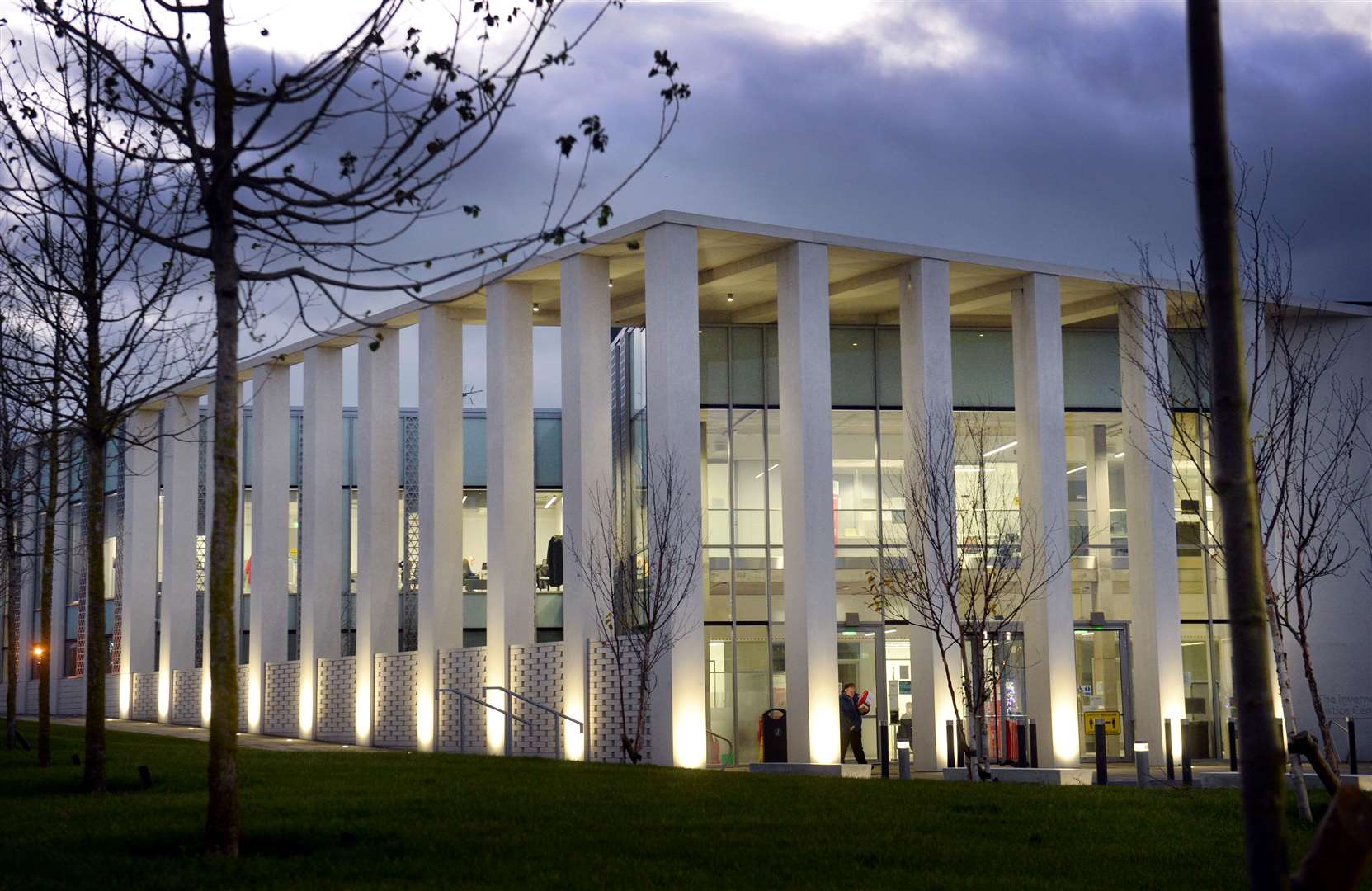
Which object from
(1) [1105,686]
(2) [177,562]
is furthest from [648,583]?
(2) [177,562]

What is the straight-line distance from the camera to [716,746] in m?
28.6

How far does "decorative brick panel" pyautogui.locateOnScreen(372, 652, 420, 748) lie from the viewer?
29.5m

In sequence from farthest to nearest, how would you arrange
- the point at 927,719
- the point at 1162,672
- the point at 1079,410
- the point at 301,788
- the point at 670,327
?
the point at 1079,410 → the point at 1162,672 → the point at 927,719 → the point at 670,327 → the point at 301,788

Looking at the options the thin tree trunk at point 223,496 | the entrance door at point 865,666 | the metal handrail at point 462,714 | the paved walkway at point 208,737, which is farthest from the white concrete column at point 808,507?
the thin tree trunk at point 223,496

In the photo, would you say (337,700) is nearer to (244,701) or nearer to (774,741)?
(244,701)

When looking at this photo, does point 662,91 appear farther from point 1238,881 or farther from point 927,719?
point 927,719

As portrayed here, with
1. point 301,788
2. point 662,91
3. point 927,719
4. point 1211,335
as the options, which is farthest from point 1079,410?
point 1211,335

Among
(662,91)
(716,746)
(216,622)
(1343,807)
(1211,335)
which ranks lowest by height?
(716,746)

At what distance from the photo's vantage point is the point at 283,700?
111 ft

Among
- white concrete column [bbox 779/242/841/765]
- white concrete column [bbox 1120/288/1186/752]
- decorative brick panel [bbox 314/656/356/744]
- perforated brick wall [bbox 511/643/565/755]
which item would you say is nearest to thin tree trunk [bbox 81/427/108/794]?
perforated brick wall [bbox 511/643/565/755]

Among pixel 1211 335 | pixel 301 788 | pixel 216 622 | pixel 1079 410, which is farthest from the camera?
pixel 1079 410

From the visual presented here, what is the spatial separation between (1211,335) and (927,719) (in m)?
21.7

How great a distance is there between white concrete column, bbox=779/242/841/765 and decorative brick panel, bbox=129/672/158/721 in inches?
817

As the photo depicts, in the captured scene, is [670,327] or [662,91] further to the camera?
[670,327]
